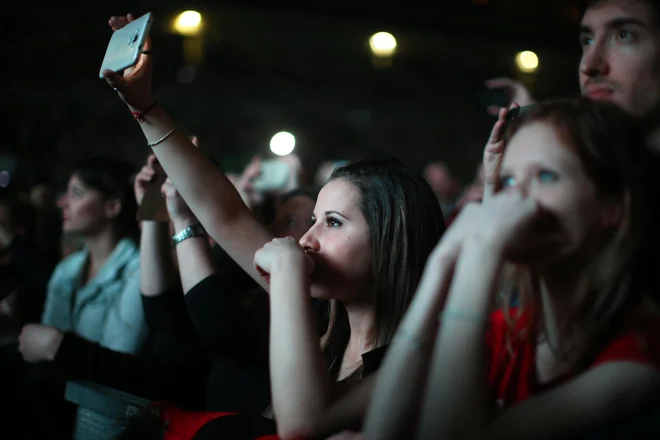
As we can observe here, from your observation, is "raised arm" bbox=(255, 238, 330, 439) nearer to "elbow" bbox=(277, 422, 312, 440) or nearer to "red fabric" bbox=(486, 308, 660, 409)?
"elbow" bbox=(277, 422, 312, 440)

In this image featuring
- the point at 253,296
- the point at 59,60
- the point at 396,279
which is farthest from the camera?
the point at 59,60

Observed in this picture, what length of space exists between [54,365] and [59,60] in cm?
595

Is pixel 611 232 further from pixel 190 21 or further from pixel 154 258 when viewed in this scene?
pixel 190 21

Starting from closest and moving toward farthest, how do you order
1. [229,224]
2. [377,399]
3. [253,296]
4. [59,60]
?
[377,399] < [229,224] < [253,296] < [59,60]

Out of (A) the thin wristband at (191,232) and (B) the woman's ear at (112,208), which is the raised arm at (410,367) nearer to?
(A) the thin wristband at (191,232)

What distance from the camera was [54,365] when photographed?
6.41 feet

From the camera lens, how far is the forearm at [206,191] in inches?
55.3

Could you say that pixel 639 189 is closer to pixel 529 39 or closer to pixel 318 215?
pixel 318 215

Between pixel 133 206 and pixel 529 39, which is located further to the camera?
pixel 529 39

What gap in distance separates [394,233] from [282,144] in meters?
1.81

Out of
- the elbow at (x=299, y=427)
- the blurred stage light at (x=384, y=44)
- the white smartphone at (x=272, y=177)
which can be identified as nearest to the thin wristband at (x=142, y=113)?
the elbow at (x=299, y=427)

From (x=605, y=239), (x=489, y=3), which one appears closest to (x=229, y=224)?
(x=605, y=239)

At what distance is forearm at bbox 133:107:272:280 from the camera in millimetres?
1405

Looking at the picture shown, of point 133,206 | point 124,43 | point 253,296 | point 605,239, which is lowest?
point 605,239
